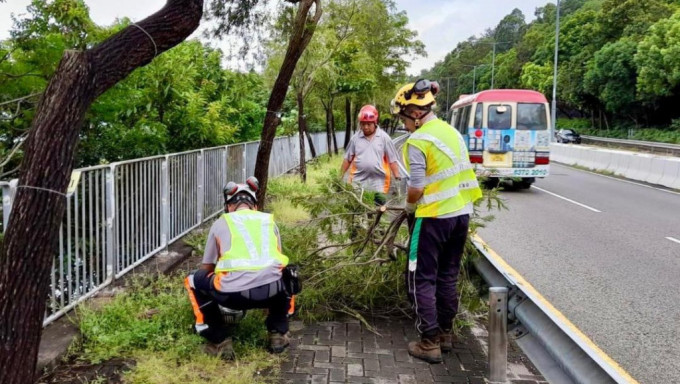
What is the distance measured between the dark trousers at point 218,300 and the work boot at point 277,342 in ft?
0.17

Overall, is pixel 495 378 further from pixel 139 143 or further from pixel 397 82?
pixel 397 82

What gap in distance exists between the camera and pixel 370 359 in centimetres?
433

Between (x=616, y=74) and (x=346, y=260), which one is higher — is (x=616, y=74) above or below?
above

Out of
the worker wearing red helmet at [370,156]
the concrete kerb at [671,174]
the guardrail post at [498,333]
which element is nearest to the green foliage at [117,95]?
the worker wearing red helmet at [370,156]

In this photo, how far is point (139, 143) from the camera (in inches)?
309

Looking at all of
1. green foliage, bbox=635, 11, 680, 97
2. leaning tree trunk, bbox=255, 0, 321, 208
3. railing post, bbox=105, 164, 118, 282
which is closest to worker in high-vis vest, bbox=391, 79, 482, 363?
railing post, bbox=105, 164, 118, 282

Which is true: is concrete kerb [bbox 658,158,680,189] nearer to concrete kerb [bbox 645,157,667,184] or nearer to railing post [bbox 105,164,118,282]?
concrete kerb [bbox 645,157,667,184]

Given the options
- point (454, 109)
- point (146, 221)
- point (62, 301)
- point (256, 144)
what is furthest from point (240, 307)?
point (454, 109)

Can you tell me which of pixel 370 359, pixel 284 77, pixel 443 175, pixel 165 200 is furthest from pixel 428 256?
pixel 284 77

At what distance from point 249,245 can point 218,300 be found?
0.42 meters

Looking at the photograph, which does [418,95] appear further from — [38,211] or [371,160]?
[38,211]

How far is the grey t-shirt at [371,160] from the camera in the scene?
6801 mm

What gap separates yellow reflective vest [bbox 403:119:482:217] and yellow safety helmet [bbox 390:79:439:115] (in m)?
0.16

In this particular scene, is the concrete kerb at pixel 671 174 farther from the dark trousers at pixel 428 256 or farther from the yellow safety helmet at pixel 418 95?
the yellow safety helmet at pixel 418 95
